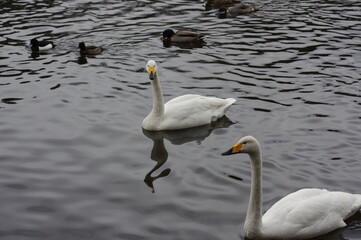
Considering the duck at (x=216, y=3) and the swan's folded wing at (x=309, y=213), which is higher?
the swan's folded wing at (x=309, y=213)

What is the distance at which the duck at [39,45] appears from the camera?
1911cm

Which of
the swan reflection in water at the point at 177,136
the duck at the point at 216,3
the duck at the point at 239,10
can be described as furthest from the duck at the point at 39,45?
the duck at the point at 216,3

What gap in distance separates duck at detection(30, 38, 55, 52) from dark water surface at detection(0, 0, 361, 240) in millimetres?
302

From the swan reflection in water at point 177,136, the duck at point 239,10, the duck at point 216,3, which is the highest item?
the duck at point 239,10

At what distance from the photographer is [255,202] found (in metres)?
8.77

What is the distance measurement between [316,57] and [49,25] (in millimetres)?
9639

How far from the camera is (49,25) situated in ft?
73.4

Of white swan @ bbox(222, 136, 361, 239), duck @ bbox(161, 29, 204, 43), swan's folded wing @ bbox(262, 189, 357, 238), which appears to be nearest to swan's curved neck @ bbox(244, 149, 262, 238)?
white swan @ bbox(222, 136, 361, 239)

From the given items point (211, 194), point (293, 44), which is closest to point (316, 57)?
point (293, 44)

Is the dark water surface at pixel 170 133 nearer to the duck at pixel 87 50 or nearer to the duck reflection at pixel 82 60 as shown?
the duck reflection at pixel 82 60

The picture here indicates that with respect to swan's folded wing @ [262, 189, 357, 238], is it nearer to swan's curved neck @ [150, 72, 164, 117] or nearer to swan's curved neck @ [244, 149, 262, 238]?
swan's curved neck @ [244, 149, 262, 238]

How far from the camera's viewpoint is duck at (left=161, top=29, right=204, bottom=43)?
1978 cm

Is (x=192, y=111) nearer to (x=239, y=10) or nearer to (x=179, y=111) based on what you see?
(x=179, y=111)

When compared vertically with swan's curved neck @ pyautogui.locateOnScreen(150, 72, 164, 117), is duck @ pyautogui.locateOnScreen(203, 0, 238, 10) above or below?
below
